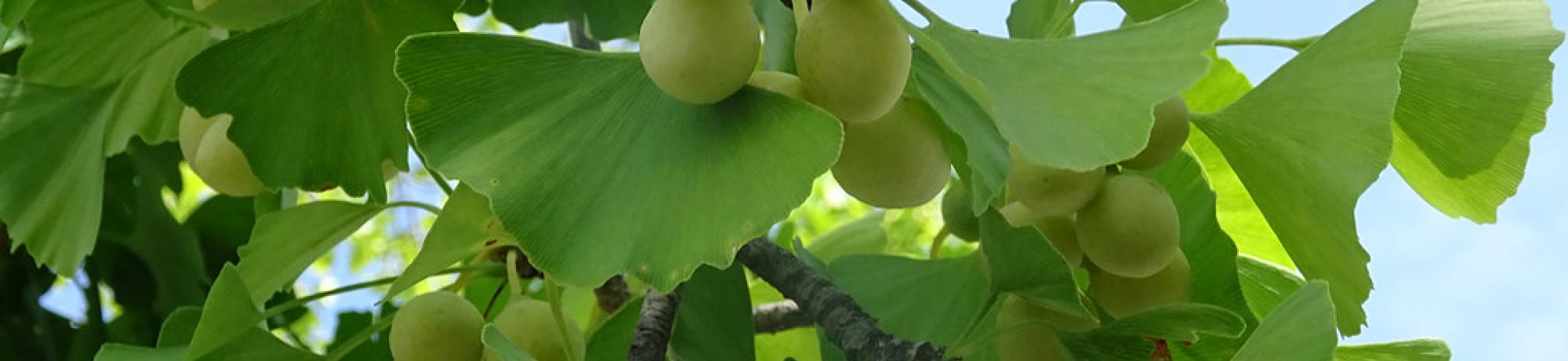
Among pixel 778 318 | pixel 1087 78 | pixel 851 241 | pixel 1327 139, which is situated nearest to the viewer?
pixel 1087 78

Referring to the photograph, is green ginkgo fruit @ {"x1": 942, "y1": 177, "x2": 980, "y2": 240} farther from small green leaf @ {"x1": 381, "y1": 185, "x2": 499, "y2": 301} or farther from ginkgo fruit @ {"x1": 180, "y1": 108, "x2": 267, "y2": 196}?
ginkgo fruit @ {"x1": 180, "y1": 108, "x2": 267, "y2": 196}

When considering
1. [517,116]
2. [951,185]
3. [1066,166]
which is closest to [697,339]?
[951,185]

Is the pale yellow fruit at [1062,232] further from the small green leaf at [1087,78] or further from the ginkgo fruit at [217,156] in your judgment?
the ginkgo fruit at [217,156]

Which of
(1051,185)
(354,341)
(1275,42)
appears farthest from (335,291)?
(1275,42)

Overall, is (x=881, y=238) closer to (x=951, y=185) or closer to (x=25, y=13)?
(x=951, y=185)

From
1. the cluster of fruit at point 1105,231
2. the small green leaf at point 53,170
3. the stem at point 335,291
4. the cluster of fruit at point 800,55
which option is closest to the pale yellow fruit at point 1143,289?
the cluster of fruit at point 1105,231

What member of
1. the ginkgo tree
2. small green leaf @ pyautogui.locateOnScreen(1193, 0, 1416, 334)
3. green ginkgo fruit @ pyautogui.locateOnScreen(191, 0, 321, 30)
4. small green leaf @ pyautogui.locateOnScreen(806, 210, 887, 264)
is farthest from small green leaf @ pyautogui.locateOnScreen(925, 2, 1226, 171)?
small green leaf @ pyautogui.locateOnScreen(806, 210, 887, 264)

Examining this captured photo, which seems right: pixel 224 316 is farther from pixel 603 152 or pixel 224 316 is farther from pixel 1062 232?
pixel 1062 232
